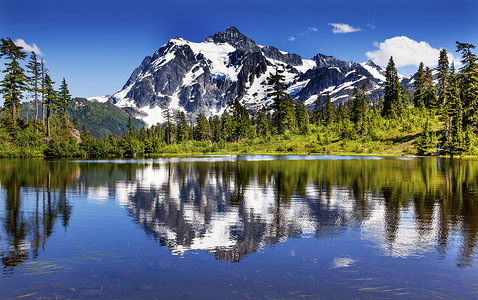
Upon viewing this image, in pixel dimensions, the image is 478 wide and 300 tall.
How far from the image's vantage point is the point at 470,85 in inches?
3526

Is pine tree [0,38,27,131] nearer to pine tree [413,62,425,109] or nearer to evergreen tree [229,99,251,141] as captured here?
evergreen tree [229,99,251,141]

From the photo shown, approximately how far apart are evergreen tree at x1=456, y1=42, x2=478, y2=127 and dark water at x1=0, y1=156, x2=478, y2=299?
273 ft

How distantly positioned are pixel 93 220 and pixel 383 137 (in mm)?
102268

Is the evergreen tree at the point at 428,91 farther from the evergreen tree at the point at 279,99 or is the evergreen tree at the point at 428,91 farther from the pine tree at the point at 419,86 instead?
the evergreen tree at the point at 279,99

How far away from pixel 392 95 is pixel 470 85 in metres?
31.5

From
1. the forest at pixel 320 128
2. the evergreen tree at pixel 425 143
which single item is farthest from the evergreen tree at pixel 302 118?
the evergreen tree at pixel 425 143

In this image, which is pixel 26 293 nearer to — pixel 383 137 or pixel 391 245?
pixel 391 245

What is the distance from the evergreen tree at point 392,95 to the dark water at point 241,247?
10262 cm

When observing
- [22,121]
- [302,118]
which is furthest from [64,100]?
[302,118]

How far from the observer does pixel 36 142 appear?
95.9m

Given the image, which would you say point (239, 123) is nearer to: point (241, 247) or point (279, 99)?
point (279, 99)

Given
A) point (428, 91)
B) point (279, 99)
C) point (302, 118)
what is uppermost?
point (428, 91)

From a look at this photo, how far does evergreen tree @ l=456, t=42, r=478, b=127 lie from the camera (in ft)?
291

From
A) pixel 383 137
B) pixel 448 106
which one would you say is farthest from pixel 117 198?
pixel 383 137
